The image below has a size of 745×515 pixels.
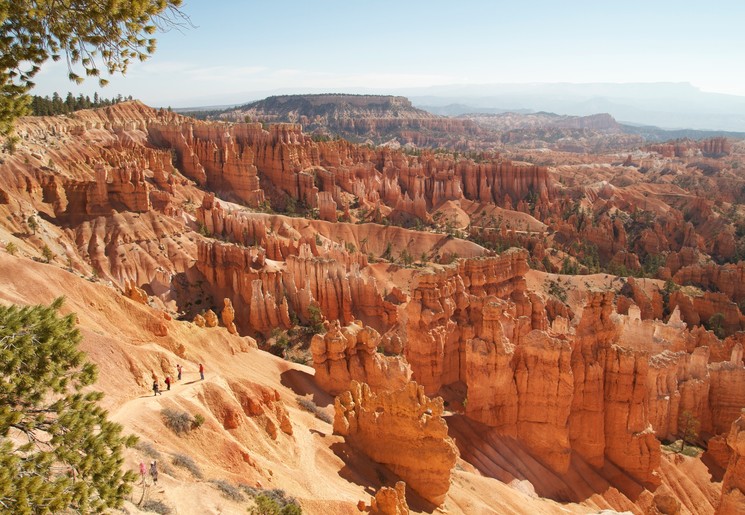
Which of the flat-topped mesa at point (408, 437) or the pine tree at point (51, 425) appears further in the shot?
the flat-topped mesa at point (408, 437)

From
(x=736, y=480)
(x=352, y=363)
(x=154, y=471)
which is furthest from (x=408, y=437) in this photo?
(x=736, y=480)

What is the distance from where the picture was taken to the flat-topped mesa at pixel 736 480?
64.3ft

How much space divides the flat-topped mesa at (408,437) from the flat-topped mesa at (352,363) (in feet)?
18.2

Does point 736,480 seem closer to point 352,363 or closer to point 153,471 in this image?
point 352,363

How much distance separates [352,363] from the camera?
26062 mm

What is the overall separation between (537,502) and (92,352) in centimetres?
1591

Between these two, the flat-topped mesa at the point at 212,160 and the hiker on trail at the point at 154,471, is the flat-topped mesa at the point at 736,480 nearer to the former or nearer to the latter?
the hiker on trail at the point at 154,471

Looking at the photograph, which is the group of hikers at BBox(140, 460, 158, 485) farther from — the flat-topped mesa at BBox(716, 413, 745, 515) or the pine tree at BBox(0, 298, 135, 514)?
the flat-topped mesa at BBox(716, 413, 745, 515)

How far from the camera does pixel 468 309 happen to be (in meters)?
32.2

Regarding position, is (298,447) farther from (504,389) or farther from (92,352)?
(504,389)

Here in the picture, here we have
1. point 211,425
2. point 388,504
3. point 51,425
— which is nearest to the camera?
point 51,425

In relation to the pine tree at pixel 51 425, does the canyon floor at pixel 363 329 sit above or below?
below

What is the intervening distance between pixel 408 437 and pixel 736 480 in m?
11.5

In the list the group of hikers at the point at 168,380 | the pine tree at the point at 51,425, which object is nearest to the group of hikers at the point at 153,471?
the pine tree at the point at 51,425
